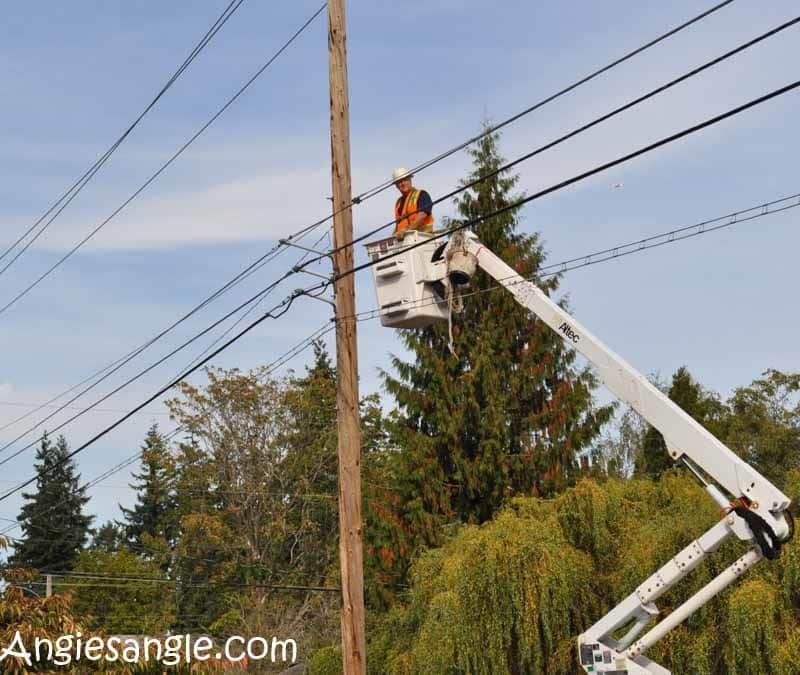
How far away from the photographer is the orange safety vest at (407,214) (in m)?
14.3

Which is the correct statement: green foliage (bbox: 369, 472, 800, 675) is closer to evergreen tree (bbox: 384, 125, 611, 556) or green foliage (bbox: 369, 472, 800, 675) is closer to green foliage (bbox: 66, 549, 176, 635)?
evergreen tree (bbox: 384, 125, 611, 556)

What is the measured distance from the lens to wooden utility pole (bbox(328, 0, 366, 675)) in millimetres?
12844

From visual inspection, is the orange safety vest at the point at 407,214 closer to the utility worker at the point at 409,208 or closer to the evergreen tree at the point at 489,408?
the utility worker at the point at 409,208

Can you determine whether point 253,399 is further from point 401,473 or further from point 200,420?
point 401,473

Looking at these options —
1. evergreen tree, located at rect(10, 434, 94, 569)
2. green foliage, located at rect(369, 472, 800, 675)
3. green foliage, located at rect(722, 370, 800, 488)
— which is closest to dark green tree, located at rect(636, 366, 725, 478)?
green foliage, located at rect(722, 370, 800, 488)

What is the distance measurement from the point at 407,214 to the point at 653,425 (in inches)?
161

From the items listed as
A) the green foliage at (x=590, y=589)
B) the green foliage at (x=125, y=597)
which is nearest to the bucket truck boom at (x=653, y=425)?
the green foliage at (x=590, y=589)

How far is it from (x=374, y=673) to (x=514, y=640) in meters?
8.13

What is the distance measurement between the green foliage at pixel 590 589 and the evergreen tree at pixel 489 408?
10.3m

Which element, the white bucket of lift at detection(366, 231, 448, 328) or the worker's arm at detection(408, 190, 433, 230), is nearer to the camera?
the white bucket of lift at detection(366, 231, 448, 328)

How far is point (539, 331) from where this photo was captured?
31.5 m

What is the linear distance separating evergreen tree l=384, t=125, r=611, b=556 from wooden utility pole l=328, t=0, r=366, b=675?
48.9 ft

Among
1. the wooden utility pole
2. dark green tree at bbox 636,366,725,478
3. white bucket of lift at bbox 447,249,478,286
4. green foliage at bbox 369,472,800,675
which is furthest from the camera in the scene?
dark green tree at bbox 636,366,725,478

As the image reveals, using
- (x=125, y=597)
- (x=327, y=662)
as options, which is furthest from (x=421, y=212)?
(x=125, y=597)
